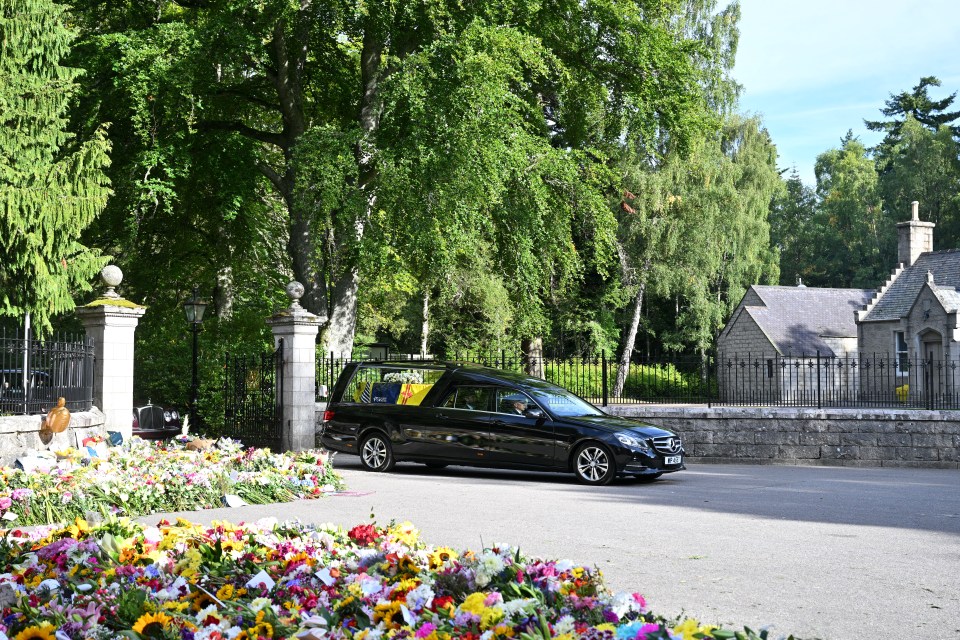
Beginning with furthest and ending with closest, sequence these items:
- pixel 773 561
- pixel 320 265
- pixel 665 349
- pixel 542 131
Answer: pixel 665 349 < pixel 542 131 < pixel 320 265 < pixel 773 561

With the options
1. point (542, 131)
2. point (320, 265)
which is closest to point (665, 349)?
point (542, 131)

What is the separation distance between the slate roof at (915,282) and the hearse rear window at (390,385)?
27220mm

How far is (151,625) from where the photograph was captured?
4.15 meters

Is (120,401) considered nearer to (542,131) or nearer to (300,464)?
(300,464)

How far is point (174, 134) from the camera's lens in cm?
2130

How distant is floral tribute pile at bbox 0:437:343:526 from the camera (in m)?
9.33

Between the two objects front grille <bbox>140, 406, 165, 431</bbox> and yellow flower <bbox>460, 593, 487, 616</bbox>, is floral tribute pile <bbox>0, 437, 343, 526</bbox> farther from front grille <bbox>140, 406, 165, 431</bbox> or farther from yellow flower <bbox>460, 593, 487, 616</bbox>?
front grille <bbox>140, 406, 165, 431</bbox>

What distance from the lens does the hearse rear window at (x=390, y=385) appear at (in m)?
15.5

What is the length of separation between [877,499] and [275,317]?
34.4ft

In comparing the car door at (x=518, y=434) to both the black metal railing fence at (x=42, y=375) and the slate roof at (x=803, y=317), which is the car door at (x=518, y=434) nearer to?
the black metal railing fence at (x=42, y=375)

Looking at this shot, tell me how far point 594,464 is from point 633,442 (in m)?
0.64

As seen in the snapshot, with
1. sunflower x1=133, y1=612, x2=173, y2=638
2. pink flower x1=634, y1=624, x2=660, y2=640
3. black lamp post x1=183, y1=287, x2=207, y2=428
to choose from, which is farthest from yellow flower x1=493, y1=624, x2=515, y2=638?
black lamp post x1=183, y1=287, x2=207, y2=428

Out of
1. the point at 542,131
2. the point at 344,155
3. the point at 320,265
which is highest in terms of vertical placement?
the point at 542,131

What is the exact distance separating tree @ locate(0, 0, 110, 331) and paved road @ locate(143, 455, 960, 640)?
11.2 m
